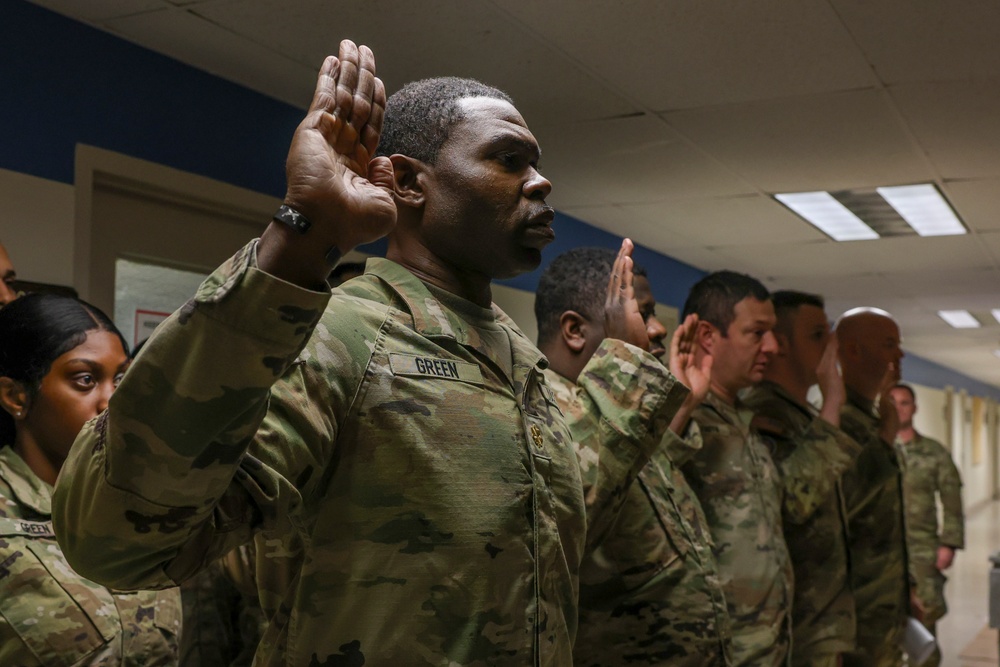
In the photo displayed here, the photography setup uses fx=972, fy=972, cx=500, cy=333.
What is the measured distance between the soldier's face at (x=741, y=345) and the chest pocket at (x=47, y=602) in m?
1.77

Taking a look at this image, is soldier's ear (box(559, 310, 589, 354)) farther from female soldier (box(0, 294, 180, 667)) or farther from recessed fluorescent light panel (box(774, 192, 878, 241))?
recessed fluorescent light panel (box(774, 192, 878, 241))

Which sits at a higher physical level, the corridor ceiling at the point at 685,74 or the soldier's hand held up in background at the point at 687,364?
the corridor ceiling at the point at 685,74

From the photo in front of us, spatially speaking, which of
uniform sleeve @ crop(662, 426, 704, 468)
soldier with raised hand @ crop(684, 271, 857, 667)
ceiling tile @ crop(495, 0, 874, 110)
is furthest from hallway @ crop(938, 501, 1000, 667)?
uniform sleeve @ crop(662, 426, 704, 468)

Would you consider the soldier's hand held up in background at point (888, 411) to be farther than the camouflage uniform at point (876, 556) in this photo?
Yes

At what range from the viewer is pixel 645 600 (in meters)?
2.03

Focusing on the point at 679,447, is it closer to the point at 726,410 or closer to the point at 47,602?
the point at 726,410

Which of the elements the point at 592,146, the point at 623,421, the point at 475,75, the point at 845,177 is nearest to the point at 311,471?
the point at 623,421

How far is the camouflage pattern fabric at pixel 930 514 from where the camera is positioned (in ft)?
18.7

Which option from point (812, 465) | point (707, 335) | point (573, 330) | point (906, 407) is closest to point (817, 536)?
point (812, 465)

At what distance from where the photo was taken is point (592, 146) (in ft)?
12.4

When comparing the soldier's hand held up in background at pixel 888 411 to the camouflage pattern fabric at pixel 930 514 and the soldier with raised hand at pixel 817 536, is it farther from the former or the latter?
the camouflage pattern fabric at pixel 930 514

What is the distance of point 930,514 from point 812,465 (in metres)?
3.79

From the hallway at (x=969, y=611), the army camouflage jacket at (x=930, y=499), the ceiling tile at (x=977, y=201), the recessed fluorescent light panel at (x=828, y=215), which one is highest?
the ceiling tile at (x=977, y=201)

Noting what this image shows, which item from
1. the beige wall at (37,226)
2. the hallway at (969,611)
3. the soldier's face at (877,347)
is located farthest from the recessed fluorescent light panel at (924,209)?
the beige wall at (37,226)
